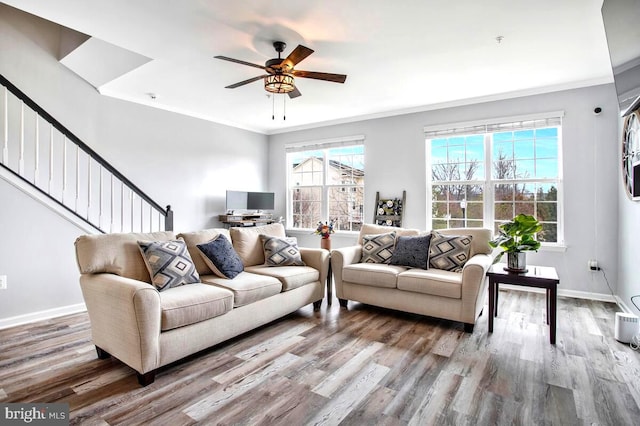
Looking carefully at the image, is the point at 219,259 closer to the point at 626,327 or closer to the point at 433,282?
the point at 433,282

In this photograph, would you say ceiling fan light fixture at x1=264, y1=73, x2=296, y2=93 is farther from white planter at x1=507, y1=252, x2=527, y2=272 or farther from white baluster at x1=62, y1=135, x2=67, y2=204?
white baluster at x1=62, y1=135, x2=67, y2=204

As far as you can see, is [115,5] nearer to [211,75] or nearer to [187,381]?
[211,75]

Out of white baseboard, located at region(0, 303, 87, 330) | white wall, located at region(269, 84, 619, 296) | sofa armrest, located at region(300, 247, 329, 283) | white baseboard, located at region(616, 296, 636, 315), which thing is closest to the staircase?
white baseboard, located at region(0, 303, 87, 330)

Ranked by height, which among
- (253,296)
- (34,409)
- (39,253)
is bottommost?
(34,409)

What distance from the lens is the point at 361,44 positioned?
3.20m

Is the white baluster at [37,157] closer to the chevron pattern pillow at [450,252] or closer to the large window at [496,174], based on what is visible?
the chevron pattern pillow at [450,252]

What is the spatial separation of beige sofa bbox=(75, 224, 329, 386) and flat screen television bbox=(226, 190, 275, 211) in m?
2.74

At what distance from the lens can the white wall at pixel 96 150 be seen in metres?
3.25

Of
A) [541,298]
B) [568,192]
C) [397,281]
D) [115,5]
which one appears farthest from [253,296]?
[568,192]

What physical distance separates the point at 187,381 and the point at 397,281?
202 cm

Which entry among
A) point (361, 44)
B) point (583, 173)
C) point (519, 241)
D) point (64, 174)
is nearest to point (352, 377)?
point (519, 241)

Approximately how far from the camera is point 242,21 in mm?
2789

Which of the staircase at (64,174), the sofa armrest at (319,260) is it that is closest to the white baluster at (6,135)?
the staircase at (64,174)

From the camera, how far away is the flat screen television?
5970mm
